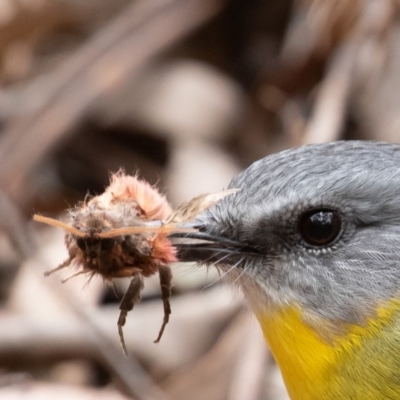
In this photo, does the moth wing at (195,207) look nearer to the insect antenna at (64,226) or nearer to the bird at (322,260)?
the bird at (322,260)

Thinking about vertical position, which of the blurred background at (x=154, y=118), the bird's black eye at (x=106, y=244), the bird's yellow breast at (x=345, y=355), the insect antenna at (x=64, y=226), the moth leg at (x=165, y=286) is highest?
the blurred background at (x=154, y=118)

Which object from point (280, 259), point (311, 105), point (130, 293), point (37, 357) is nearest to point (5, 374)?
point (37, 357)

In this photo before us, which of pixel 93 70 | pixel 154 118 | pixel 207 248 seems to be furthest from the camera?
pixel 154 118

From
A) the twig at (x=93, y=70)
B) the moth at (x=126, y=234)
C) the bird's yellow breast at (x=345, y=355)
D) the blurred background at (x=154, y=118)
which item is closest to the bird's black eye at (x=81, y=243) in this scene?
the moth at (x=126, y=234)

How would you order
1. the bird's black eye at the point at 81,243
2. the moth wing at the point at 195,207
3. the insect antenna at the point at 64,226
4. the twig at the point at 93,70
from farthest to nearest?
the twig at the point at 93,70
the moth wing at the point at 195,207
the bird's black eye at the point at 81,243
the insect antenna at the point at 64,226

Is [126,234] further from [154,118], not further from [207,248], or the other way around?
[154,118]

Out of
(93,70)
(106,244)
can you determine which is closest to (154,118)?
(93,70)

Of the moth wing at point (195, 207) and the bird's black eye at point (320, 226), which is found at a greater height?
the moth wing at point (195, 207)
